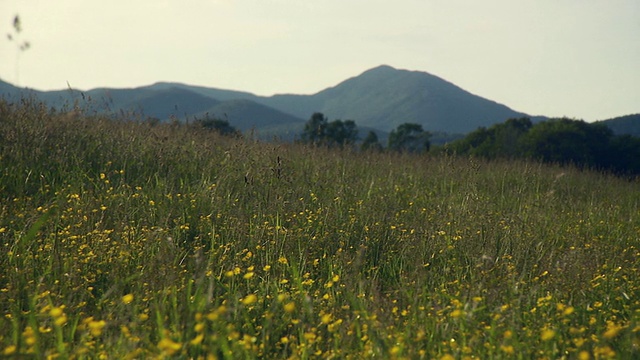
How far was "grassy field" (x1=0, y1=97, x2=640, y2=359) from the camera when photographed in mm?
3131

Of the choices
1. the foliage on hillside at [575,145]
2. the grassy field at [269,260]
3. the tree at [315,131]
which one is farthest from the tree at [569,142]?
the grassy field at [269,260]

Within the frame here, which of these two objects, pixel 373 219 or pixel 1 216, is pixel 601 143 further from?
pixel 1 216

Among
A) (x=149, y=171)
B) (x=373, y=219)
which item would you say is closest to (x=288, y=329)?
(x=373, y=219)

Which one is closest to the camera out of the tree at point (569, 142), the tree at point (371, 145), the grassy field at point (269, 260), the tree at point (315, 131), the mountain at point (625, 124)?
the grassy field at point (269, 260)

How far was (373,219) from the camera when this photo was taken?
561 centimetres

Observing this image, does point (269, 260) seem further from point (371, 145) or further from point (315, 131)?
point (315, 131)

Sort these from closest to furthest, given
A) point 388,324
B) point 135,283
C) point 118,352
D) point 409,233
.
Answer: point 118,352
point 388,324
point 135,283
point 409,233

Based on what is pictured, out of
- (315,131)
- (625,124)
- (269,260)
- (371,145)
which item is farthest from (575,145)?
(625,124)

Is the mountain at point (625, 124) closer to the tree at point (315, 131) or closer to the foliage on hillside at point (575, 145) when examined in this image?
the tree at point (315, 131)

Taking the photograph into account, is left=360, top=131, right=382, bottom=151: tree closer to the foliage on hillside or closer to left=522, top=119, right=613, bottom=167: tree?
the foliage on hillside

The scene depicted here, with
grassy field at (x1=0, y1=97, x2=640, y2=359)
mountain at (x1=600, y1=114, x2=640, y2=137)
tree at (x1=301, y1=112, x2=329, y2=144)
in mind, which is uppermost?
mountain at (x1=600, y1=114, x2=640, y2=137)

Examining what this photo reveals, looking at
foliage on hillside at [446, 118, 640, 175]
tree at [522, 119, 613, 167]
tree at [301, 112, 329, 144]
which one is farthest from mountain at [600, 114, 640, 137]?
tree at [522, 119, 613, 167]

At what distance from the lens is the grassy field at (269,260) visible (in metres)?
3.13

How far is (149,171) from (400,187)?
10.6ft
